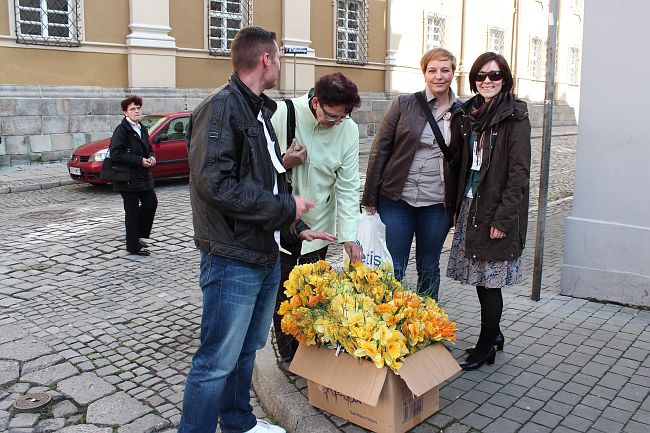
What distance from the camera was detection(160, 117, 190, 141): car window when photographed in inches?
508

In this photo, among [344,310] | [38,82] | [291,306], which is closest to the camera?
[344,310]

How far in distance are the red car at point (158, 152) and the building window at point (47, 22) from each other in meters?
3.68

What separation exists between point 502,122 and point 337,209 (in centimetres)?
110

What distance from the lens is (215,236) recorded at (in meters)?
2.83

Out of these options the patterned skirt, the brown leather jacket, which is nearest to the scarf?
the brown leather jacket

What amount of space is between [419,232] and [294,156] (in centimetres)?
124

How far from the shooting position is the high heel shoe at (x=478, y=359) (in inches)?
165

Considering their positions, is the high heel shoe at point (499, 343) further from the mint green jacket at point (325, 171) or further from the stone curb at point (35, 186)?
the stone curb at point (35, 186)

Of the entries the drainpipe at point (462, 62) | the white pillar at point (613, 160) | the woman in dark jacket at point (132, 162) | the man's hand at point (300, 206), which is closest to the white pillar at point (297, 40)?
the drainpipe at point (462, 62)

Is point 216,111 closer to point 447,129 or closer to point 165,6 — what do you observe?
point 447,129

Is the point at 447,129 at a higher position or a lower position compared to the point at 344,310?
higher

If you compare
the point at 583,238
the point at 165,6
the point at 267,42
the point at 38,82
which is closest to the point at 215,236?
the point at 267,42

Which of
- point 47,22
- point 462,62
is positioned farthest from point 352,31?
point 47,22

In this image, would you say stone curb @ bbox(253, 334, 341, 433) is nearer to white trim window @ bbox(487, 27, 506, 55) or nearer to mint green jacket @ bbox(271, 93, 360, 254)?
mint green jacket @ bbox(271, 93, 360, 254)
